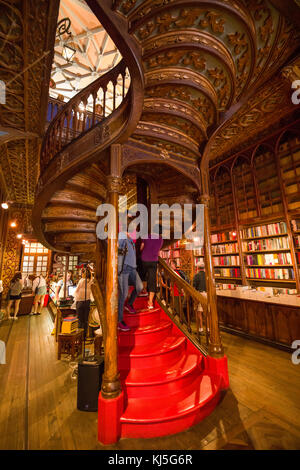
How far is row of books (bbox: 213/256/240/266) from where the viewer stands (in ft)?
16.3

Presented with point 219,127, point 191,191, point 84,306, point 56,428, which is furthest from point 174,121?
point 84,306

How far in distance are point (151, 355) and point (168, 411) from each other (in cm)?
58

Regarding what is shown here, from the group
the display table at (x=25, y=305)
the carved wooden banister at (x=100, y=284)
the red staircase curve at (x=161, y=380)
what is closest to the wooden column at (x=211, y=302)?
the red staircase curve at (x=161, y=380)

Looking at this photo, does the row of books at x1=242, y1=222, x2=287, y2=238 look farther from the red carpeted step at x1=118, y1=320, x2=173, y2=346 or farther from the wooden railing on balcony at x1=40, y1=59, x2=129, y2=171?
the wooden railing on balcony at x1=40, y1=59, x2=129, y2=171

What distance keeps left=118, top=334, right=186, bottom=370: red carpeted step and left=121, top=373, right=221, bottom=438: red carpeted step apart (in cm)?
34

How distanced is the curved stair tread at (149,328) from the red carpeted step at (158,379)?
421mm

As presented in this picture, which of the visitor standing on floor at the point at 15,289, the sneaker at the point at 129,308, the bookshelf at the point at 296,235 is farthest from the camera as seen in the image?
the visitor standing on floor at the point at 15,289

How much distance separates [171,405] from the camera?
1.85 metres

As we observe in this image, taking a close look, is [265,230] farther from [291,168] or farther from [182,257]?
[182,257]

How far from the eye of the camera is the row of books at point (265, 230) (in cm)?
411

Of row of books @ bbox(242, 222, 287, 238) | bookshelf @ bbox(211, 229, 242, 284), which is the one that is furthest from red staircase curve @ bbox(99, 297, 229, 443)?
row of books @ bbox(242, 222, 287, 238)

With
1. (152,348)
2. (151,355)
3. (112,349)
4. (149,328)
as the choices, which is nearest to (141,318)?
(149,328)

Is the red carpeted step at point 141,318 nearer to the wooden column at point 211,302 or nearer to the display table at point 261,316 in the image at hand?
the wooden column at point 211,302

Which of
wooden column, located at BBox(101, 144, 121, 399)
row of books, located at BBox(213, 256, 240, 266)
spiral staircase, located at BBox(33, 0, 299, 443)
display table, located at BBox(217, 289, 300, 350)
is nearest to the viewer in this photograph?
spiral staircase, located at BBox(33, 0, 299, 443)
